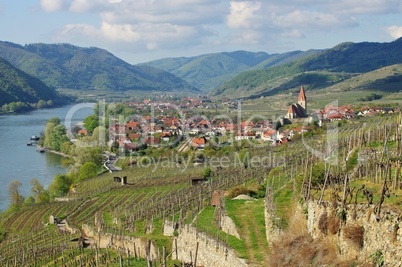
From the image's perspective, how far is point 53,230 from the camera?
34500 mm

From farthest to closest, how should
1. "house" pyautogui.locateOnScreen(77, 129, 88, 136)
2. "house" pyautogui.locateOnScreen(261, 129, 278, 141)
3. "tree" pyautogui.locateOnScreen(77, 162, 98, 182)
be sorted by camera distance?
1. "house" pyautogui.locateOnScreen(77, 129, 88, 136)
2. "house" pyautogui.locateOnScreen(261, 129, 278, 141)
3. "tree" pyautogui.locateOnScreen(77, 162, 98, 182)

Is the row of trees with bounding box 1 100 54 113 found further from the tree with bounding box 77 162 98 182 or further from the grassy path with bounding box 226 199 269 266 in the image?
the grassy path with bounding box 226 199 269 266

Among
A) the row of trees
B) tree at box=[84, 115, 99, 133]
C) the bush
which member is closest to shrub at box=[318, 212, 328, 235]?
the bush

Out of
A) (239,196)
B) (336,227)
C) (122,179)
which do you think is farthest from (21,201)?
(336,227)

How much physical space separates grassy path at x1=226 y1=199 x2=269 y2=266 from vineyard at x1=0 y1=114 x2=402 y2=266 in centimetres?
77

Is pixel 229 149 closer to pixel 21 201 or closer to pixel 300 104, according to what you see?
pixel 21 201

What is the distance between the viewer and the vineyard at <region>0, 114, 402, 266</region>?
16.3 meters

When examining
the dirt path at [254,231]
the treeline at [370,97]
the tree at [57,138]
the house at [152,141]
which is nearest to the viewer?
the dirt path at [254,231]

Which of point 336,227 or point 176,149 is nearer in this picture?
point 336,227

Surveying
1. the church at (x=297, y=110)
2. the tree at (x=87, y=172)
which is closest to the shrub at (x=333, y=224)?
the tree at (x=87, y=172)

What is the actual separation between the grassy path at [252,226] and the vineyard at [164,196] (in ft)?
2.51

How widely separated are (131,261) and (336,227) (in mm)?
10516

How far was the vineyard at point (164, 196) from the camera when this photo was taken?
1628 centimetres

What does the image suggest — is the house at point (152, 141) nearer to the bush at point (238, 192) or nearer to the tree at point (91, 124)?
the tree at point (91, 124)
